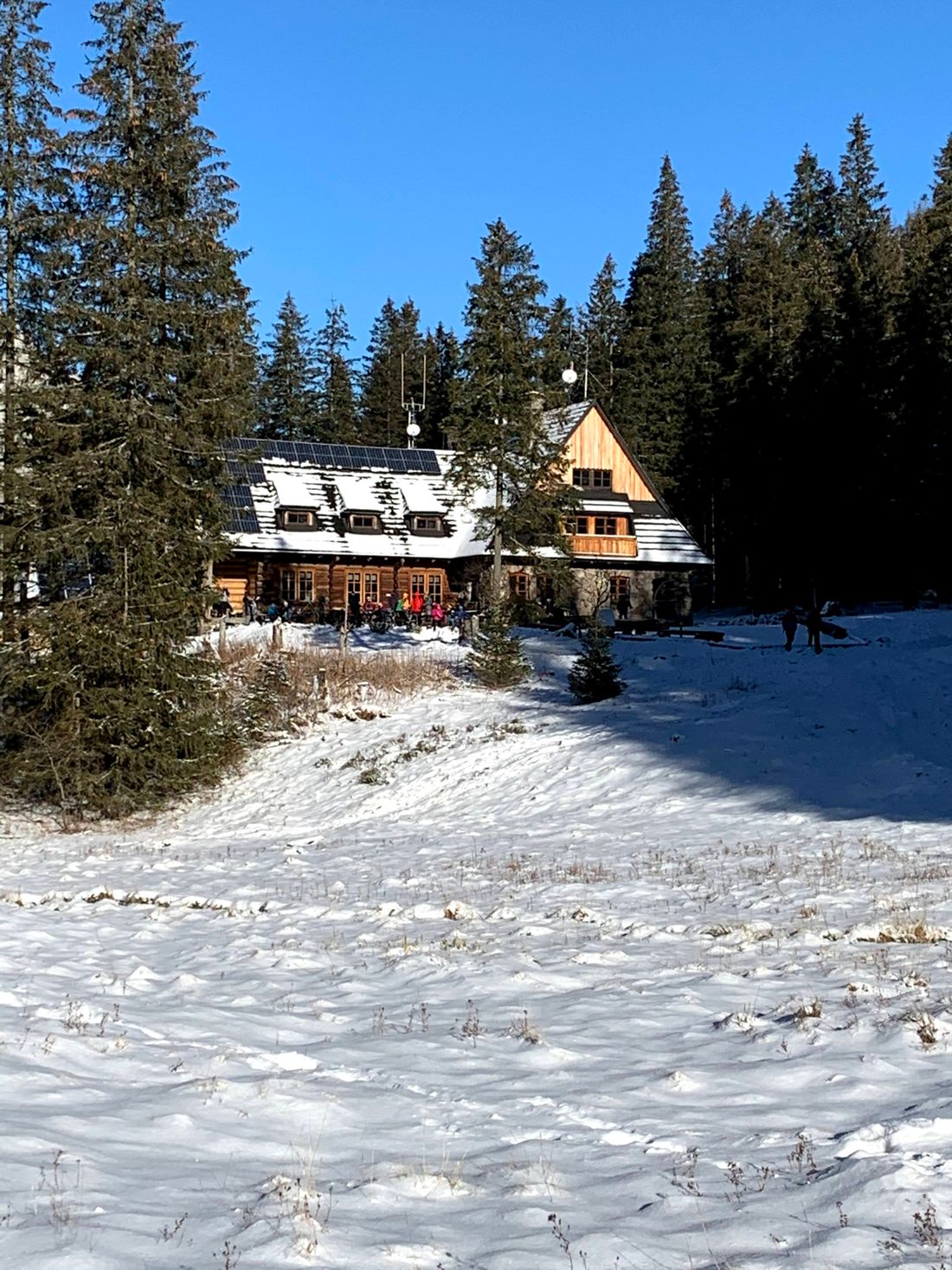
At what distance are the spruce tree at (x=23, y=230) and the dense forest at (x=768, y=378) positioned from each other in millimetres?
15894

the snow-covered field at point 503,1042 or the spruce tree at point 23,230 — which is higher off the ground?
the spruce tree at point 23,230

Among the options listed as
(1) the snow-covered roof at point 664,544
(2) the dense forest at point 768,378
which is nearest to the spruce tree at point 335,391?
(2) the dense forest at point 768,378

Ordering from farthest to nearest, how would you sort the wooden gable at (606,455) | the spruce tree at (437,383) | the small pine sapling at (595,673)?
the spruce tree at (437,383) → the wooden gable at (606,455) → the small pine sapling at (595,673)

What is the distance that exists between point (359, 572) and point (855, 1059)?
42217 millimetres

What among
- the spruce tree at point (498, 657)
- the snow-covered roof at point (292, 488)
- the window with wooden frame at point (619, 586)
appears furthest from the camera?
the snow-covered roof at point (292, 488)

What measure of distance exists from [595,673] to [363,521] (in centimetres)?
2276

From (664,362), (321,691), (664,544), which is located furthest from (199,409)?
(664,362)

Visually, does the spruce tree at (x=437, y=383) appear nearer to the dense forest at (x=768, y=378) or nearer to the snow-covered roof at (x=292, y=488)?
the dense forest at (x=768, y=378)

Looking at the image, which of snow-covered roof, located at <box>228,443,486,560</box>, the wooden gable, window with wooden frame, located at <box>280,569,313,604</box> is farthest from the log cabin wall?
the wooden gable

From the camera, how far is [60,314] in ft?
73.5

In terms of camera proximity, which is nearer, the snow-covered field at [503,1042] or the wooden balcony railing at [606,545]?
the snow-covered field at [503,1042]

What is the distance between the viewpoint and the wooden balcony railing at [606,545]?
4716 centimetres

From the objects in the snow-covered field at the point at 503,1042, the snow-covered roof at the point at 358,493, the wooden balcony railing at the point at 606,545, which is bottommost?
the snow-covered field at the point at 503,1042

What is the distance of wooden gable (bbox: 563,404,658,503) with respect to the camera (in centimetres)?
4919
